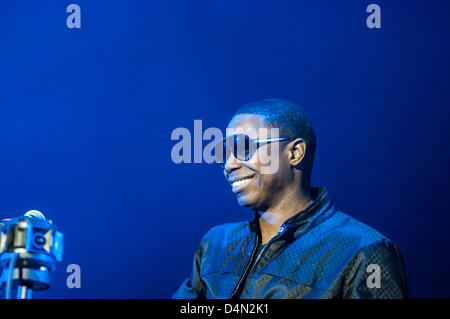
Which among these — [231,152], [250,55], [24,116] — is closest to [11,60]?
A: [24,116]

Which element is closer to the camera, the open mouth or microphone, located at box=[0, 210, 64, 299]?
microphone, located at box=[0, 210, 64, 299]

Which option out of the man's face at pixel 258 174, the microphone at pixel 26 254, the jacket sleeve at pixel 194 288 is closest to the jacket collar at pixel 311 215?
the man's face at pixel 258 174

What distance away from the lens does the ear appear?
8.45 ft

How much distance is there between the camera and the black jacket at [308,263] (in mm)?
2205

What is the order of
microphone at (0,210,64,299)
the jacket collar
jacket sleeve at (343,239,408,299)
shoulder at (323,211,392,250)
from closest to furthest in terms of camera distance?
microphone at (0,210,64,299)
jacket sleeve at (343,239,408,299)
shoulder at (323,211,392,250)
the jacket collar

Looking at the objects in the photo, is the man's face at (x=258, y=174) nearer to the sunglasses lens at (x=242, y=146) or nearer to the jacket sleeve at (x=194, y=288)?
the sunglasses lens at (x=242, y=146)

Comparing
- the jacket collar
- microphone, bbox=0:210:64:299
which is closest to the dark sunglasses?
the jacket collar

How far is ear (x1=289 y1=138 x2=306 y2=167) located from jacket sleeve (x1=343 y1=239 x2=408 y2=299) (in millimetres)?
506

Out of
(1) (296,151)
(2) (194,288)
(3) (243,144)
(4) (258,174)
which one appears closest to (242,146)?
(3) (243,144)

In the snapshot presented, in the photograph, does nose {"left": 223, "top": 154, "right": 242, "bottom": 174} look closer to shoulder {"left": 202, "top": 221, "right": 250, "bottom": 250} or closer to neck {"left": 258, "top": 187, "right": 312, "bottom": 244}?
neck {"left": 258, "top": 187, "right": 312, "bottom": 244}

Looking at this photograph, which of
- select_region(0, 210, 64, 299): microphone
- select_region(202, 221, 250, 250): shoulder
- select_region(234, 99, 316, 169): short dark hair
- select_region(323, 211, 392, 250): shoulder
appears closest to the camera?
select_region(0, 210, 64, 299): microphone

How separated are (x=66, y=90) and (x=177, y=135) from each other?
2.26 feet

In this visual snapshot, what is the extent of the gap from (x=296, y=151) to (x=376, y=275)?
652 millimetres
